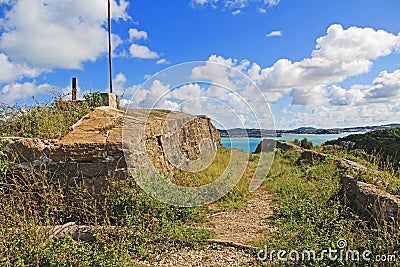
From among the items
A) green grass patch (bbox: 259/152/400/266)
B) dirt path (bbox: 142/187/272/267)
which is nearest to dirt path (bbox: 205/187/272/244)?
dirt path (bbox: 142/187/272/267)

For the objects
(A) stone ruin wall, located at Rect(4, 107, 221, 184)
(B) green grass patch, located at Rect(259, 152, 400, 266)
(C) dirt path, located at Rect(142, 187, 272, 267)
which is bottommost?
(C) dirt path, located at Rect(142, 187, 272, 267)

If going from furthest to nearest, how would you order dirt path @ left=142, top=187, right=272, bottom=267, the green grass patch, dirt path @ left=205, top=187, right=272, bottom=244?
dirt path @ left=205, top=187, right=272, bottom=244
dirt path @ left=142, top=187, right=272, bottom=267
the green grass patch

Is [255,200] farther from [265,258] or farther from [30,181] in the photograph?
[30,181]

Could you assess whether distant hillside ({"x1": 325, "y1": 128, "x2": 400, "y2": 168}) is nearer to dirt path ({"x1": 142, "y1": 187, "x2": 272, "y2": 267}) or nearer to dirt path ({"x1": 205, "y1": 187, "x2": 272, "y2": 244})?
dirt path ({"x1": 142, "y1": 187, "x2": 272, "y2": 267})

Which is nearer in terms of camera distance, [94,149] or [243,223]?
[243,223]

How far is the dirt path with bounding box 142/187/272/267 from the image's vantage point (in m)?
4.24

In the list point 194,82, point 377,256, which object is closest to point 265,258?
point 377,256

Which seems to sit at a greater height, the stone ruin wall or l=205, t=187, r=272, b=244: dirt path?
the stone ruin wall

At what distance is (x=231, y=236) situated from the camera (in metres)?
5.15

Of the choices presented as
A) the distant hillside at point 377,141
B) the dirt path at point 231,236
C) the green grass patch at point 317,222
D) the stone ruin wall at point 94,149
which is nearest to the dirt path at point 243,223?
the dirt path at point 231,236

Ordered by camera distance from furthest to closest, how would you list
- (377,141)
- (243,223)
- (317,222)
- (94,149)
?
(377,141) < (94,149) < (243,223) < (317,222)

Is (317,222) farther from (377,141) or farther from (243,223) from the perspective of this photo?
(377,141)

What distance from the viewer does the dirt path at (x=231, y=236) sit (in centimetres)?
424

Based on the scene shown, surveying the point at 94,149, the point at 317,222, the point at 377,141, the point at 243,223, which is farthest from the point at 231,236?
the point at 377,141
